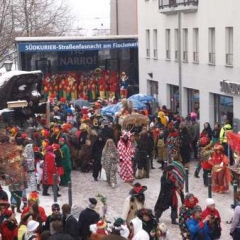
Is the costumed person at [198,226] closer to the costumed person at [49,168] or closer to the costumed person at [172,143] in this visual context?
the costumed person at [49,168]

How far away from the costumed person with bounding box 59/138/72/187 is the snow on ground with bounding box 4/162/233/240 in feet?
0.75

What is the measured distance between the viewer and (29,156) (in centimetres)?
2288

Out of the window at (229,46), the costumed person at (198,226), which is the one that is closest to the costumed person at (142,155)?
the window at (229,46)

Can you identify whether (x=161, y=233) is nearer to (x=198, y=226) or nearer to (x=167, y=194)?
(x=198, y=226)

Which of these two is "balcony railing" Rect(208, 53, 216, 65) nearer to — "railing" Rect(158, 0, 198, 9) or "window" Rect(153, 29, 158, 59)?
"railing" Rect(158, 0, 198, 9)

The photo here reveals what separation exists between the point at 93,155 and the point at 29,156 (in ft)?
11.8

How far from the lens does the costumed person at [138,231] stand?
1447 cm

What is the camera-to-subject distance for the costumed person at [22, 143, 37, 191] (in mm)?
22688

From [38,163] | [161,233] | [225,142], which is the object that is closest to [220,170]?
[225,142]

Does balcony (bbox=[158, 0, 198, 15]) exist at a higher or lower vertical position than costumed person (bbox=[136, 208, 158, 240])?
higher

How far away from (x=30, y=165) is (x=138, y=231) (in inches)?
334

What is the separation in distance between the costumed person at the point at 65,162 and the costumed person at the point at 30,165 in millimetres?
1356

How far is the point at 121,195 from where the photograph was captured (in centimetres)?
2380

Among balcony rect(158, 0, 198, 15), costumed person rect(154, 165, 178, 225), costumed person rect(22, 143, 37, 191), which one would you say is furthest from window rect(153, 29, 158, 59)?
costumed person rect(154, 165, 178, 225)
